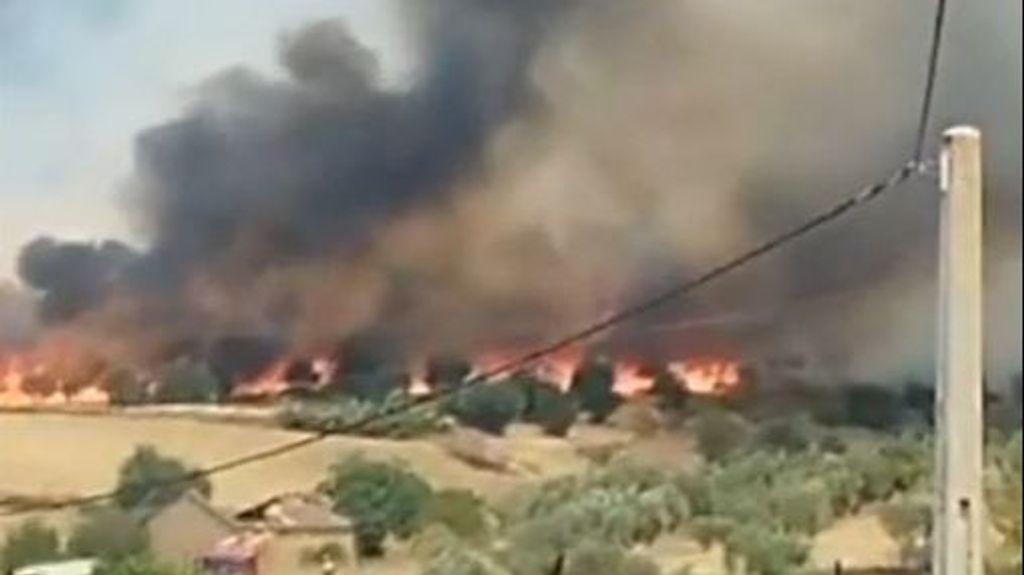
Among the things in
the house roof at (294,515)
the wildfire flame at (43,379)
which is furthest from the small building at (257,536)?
the wildfire flame at (43,379)

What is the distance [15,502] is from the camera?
140 centimetres

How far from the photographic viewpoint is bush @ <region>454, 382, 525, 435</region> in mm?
1542

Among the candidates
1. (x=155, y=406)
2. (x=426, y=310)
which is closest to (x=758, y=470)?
(x=426, y=310)

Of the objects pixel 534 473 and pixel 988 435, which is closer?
pixel 534 473

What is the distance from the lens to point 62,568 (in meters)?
1.42

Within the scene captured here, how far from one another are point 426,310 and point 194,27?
29cm

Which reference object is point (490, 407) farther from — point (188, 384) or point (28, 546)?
point (28, 546)

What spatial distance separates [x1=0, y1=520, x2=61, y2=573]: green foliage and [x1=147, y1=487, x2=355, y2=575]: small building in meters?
0.07

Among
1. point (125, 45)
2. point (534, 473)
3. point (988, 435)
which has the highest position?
point (125, 45)

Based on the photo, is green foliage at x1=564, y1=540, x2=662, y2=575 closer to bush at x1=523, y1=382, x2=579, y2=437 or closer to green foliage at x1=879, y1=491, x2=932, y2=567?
bush at x1=523, y1=382, x2=579, y2=437

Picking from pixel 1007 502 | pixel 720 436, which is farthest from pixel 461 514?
pixel 1007 502

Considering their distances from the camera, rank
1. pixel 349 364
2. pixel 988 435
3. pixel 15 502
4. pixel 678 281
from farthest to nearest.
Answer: pixel 988 435 < pixel 678 281 < pixel 349 364 < pixel 15 502

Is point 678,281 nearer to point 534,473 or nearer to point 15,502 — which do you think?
point 534,473

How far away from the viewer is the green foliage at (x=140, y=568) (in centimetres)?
143
